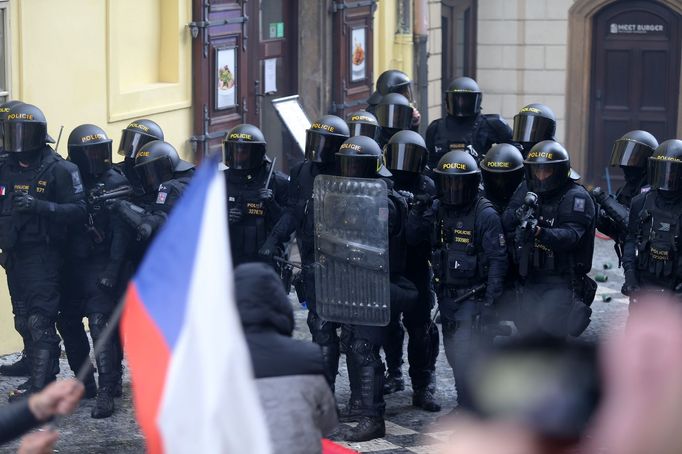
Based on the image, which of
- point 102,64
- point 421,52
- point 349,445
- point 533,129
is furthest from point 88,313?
point 421,52

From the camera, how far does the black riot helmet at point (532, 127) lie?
1027cm

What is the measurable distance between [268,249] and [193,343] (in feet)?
16.9

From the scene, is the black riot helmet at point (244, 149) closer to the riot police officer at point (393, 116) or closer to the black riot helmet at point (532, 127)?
the riot police officer at point (393, 116)

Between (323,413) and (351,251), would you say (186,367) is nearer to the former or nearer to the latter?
(323,413)

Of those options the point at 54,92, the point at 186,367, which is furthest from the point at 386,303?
the point at 186,367

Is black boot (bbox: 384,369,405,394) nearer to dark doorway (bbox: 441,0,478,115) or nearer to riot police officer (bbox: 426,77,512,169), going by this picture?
riot police officer (bbox: 426,77,512,169)

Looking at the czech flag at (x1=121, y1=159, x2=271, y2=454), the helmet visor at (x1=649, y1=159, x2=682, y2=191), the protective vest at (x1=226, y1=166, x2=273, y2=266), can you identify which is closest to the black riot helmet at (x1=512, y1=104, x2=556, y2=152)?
the helmet visor at (x1=649, y1=159, x2=682, y2=191)

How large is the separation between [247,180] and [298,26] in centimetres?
539

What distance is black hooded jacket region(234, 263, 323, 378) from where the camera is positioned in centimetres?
436

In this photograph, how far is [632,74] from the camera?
57.4 feet

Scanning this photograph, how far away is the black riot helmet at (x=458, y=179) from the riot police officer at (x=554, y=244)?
383mm

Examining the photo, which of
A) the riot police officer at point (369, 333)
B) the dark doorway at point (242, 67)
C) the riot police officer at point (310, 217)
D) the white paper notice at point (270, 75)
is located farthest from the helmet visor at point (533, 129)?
the white paper notice at point (270, 75)

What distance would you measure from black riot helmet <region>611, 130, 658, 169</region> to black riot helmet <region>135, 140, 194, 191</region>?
2930 millimetres

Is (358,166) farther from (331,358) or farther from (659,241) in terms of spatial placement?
(659,241)
